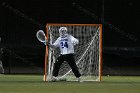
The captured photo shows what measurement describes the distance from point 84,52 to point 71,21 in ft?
12.0

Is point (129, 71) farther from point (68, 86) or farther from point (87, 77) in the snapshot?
point (68, 86)

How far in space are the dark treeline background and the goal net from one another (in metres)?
2.69

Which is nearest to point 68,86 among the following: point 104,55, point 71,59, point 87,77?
point 71,59

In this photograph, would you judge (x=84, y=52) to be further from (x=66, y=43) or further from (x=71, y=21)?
(x=71, y=21)

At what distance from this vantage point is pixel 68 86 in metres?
15.0

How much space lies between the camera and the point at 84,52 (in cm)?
1891

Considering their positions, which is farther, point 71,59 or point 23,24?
point 23,24

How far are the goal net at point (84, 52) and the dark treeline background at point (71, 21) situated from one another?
269cm

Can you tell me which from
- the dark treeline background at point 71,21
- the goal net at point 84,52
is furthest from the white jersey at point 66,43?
the dark treeline background at point 71,21

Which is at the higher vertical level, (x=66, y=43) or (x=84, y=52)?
(x=66, y=43)

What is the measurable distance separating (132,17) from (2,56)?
5.40 metres

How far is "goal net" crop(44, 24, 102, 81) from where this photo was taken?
1800 cm

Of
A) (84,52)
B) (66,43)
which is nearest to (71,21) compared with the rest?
(84,52)

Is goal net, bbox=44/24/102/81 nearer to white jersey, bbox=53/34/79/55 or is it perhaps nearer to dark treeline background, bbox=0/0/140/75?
white jersey, bbox=53/34/79/55
